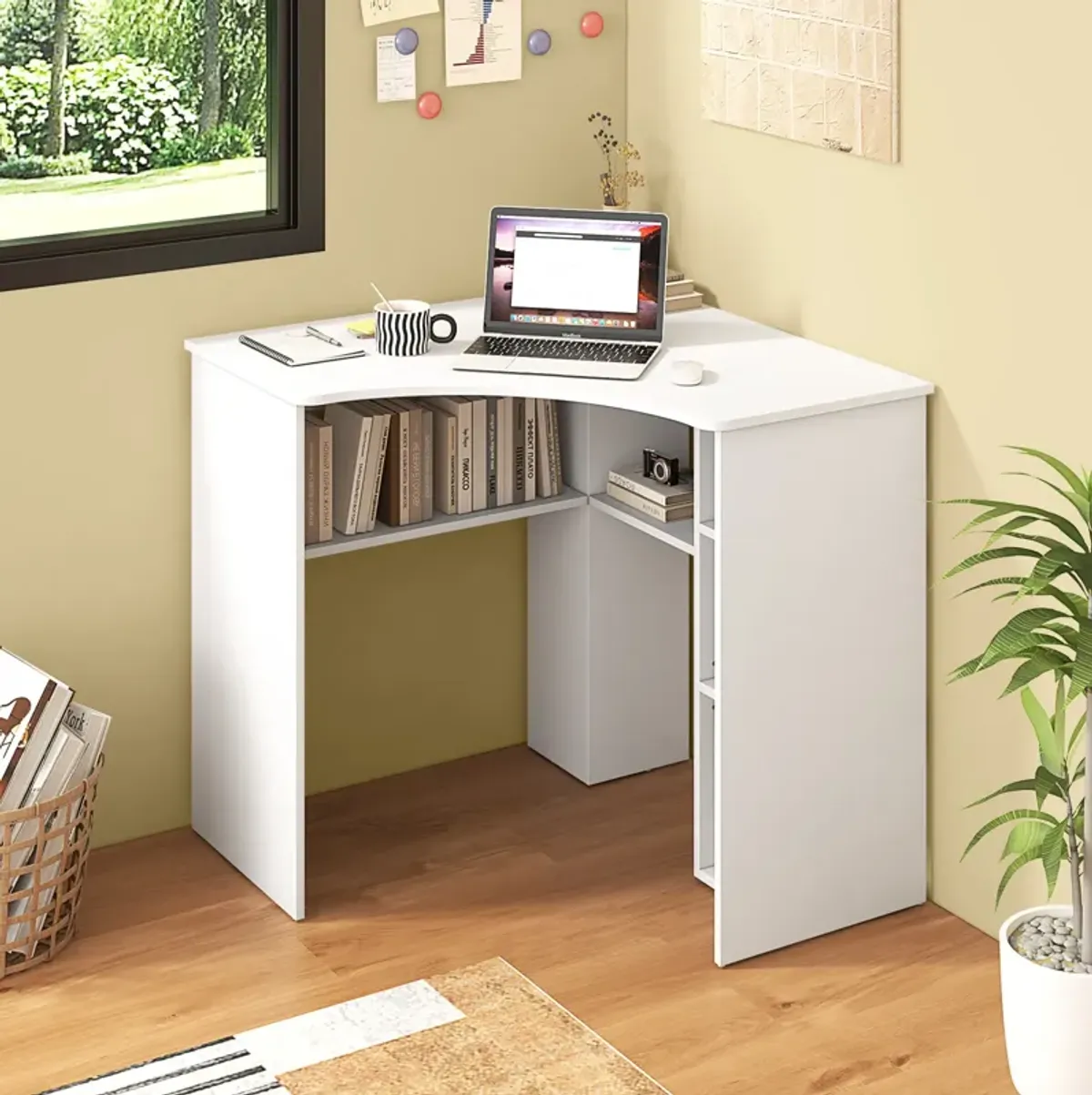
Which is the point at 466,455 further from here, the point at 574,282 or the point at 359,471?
the point at 574,282

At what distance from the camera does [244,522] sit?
344cm

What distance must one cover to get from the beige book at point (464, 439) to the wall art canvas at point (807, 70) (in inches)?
26.5

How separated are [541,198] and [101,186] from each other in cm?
83

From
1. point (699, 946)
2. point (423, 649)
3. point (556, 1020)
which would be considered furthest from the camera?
point (423, 649)

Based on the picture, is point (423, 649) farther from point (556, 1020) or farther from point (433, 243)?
point (556, 1020)

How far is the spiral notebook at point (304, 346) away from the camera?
341cm

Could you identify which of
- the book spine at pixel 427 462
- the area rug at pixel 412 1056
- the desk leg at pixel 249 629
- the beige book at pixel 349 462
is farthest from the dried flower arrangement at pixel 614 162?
the area rug at pixel 412 1056

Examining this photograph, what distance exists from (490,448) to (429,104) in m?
0.62

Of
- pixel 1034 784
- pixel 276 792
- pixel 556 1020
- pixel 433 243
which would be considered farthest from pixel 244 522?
pixel 1034 784

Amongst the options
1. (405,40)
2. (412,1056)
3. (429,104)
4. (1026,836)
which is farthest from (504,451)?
(1026,836)

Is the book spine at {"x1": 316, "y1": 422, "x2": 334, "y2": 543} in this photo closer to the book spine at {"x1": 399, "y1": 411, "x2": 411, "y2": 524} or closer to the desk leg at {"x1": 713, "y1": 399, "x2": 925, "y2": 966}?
the book spine at {"x1": 399, "y1": 411, "x2": 411, "y2": 524}

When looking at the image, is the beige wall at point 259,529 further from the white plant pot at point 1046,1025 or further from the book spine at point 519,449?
the white plant pot at point 1046,1025

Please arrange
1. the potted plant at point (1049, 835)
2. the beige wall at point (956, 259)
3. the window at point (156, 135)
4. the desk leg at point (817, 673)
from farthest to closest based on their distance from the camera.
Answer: the window at point (156, 135), the desk leg at point (817, 673), the beige wall at point (956, 259), the potted plant at point (1049, 835)

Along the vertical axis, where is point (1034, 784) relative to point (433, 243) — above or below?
below
